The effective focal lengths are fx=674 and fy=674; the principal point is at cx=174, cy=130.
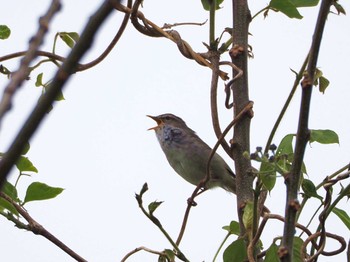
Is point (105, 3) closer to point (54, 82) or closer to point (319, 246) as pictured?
point (54, 82)

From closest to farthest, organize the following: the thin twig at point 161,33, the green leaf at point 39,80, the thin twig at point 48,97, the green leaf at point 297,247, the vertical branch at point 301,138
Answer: the thin twig at point 48,97 → the vertical branch at point 301,138 → the green leaf at point 297,247 → the thin twig at point 161,33 → the green leaf at point 39,80

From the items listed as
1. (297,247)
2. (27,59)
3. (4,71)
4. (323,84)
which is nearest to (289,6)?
(323,84)

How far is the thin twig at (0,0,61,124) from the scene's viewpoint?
794 mm

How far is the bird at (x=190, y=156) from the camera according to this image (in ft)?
16.4

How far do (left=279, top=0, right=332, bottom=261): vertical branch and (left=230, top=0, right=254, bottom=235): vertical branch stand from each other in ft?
1.71

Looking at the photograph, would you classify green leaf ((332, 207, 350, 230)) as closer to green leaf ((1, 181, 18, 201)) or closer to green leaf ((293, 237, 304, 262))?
green leaf ((293, 237, 304, 262))

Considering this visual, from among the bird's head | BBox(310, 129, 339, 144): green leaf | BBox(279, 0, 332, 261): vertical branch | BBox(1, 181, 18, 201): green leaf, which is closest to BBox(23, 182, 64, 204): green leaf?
BBox(1, 181, 18, 201): green leaf

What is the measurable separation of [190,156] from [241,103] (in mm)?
3173

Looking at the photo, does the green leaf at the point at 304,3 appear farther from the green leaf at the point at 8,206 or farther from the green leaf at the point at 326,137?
the green leaf at the point at 8,206

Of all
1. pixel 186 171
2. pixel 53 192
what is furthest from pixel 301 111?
pixel 186 171

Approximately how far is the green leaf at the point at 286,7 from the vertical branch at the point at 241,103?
0.11 meters

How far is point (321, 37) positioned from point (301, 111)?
0.16 meters

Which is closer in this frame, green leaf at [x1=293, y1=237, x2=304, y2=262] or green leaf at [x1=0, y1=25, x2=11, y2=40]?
green leaf at [x1=293, y1=237, x2=304, y2=262]

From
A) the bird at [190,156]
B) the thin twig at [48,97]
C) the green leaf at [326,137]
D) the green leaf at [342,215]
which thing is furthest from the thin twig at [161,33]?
the bird at [190,156]
